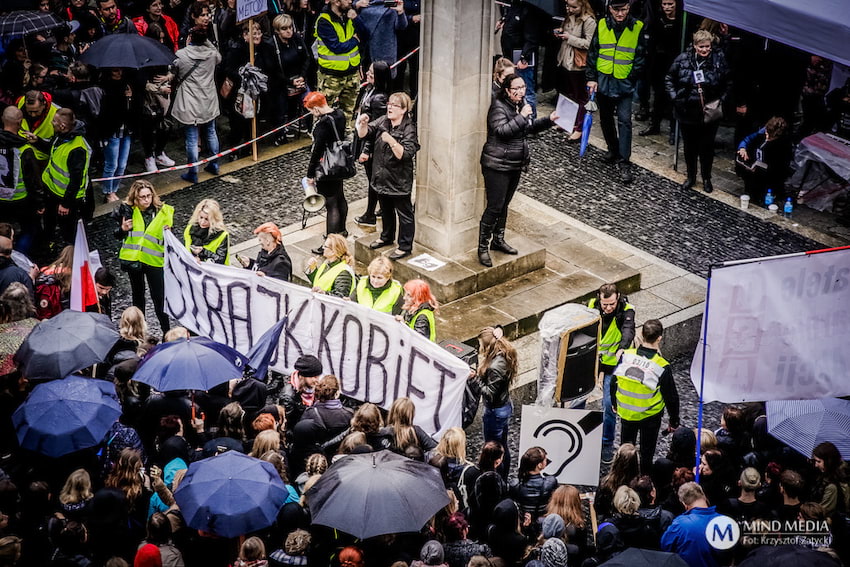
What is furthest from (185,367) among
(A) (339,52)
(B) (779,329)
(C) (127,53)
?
(A) (339,52)

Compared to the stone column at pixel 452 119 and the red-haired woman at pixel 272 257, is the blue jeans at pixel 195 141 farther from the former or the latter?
the red-haired woman at pixel 272 257

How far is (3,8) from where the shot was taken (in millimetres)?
15852

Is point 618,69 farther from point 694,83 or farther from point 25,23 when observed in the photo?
point 25,23

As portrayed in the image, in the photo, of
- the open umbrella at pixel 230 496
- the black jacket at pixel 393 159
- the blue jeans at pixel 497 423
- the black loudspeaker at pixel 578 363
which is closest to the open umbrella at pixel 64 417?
the open umbrella at pixel 230 496

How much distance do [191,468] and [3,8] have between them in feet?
31.8

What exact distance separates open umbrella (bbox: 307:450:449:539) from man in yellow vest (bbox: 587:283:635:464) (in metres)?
2.74

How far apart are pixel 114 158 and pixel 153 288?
3353 mm

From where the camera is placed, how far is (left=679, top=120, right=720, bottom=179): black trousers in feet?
49.5

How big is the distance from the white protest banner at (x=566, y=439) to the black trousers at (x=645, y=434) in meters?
0.60

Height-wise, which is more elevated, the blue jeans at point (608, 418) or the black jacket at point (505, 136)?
the black jacket at point (505, 136)

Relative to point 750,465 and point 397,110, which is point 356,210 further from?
point 750,465

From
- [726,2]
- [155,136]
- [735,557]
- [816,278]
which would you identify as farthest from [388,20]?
[735,557]

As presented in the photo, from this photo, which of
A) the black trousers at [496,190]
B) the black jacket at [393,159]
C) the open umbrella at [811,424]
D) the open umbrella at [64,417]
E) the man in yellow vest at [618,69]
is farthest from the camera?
the man in yellow vest at [618,69]

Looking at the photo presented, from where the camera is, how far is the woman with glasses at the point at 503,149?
1163 cm
